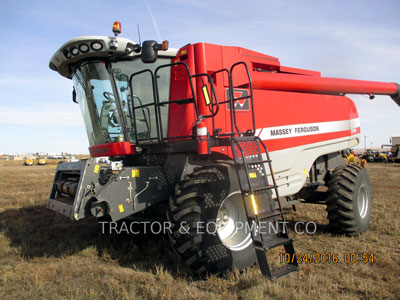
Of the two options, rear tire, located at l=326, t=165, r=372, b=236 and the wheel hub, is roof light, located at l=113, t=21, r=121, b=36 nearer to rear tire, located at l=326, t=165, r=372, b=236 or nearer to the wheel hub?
rear tire, located at l=326, t=165, r=372, b=236

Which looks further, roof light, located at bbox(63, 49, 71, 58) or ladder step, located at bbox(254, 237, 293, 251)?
roof light, located at bbox(63, 49, 71, 58)

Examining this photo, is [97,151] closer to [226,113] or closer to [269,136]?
[226,113]

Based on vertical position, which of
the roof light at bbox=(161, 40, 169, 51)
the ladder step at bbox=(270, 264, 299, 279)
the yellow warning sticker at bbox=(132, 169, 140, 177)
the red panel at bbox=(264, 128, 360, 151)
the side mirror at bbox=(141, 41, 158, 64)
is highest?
the roof light at bbox=(161, 40, 169, 51)

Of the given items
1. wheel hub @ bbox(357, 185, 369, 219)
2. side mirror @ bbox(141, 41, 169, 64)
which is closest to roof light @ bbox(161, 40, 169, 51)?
side mirror @ bbox(141, 41, 169, 64)

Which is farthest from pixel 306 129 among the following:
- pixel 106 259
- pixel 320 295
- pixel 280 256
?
pixel 106 259

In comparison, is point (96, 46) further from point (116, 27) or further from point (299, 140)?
point (299, 140)

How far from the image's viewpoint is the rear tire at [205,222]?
3.52 metres

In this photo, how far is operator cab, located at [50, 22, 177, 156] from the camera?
4.45 m

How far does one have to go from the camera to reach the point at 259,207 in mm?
3719

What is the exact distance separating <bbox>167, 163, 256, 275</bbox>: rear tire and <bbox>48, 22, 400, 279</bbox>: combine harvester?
12 mm

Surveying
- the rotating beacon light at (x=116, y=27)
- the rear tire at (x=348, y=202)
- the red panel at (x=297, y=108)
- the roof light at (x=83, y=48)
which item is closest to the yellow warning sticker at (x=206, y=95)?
the red panel at (x=297, y=108)

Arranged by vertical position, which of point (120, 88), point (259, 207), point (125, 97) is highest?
point (120, 88)

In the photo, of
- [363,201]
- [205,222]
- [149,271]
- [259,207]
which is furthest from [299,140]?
[149,271]

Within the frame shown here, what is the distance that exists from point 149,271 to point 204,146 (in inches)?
63.0
